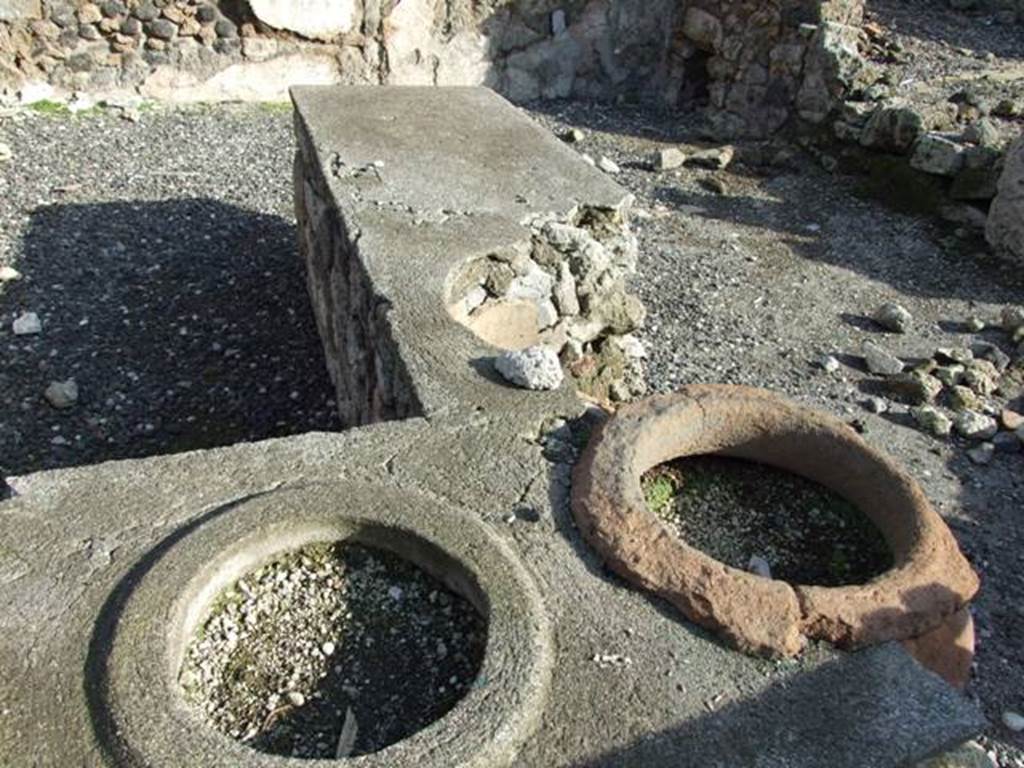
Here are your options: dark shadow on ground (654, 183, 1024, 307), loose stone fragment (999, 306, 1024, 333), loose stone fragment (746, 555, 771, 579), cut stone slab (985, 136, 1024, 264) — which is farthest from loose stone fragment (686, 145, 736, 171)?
loose stone fragment (746, 555, 771, 579)

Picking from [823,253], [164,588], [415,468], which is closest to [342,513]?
[415,468]

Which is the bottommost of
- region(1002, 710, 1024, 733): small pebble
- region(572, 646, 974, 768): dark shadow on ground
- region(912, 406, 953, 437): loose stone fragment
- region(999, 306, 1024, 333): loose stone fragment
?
region(1002, 710, 1024, 733): small pebble

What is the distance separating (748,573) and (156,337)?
3386mm

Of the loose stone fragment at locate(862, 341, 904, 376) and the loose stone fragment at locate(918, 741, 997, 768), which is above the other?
the loose stone fragment at locate(918, 741, 997, 768)

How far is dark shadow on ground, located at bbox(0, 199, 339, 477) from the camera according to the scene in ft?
12.7

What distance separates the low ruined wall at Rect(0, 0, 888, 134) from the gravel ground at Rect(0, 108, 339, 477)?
22.7 inches

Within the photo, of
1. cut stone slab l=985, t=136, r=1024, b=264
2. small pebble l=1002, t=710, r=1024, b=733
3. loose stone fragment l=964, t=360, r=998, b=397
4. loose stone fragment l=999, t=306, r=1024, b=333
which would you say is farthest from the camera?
cut stone slab l=985, t=136, r=1024, b=264

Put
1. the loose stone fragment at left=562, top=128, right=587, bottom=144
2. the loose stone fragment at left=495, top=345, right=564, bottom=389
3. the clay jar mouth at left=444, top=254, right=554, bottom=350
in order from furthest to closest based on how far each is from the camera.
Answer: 1. the loose stone fragment at left=562, top=128, right=587, bottom=144
2. the clay jar mouth at left=444, top=254, right=554, bottom=350
3. the loose stone fragment at left=495, top=345, right=564, bottom=389

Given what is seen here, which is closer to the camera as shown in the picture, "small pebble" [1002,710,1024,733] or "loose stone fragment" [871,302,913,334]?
→ "small pebble" [1002,710,1024,733]

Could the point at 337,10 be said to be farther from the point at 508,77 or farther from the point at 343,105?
the point at 343,105

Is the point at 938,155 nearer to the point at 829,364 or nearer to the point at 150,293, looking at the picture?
the point at 829,364

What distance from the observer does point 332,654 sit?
1.92 metres

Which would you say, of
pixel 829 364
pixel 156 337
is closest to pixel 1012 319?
pixel 829 364

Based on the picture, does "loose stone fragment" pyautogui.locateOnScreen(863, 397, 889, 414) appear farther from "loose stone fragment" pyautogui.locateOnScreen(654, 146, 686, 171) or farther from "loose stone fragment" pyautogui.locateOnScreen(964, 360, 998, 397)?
"loose stone fragment" pyautogui.locateOnScreen(654, 146, 686, 171)
